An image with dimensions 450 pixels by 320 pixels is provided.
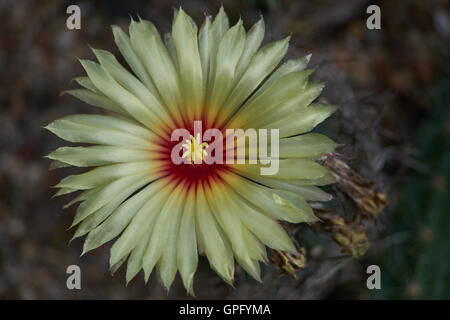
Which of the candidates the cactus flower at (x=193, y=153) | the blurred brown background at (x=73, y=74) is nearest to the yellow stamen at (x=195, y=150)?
the cactus flower at (x=193, y=153)

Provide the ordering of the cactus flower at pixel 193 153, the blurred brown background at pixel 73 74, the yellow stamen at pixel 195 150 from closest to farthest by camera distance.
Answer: the cactus flower at pixel 193 153, the yellow stamen at pixel 195 150, the blurred brown background at pixel 73 74

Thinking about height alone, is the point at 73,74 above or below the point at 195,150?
above

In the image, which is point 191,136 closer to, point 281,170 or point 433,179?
point 281,170

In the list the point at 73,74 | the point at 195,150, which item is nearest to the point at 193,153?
the point at 195,150

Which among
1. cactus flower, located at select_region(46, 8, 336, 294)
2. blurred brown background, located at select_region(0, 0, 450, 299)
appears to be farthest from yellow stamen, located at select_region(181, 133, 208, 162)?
blurred brown background, located at select_region(0, 0, 450, 299)

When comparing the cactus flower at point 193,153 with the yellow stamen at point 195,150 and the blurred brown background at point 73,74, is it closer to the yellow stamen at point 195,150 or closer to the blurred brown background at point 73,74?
the yellow stamen at point 195,150

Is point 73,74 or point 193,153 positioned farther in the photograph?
point 73,74

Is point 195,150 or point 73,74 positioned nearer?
point 195,150

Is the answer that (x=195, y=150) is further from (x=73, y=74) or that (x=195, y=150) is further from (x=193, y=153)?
(x=73, y=74)
